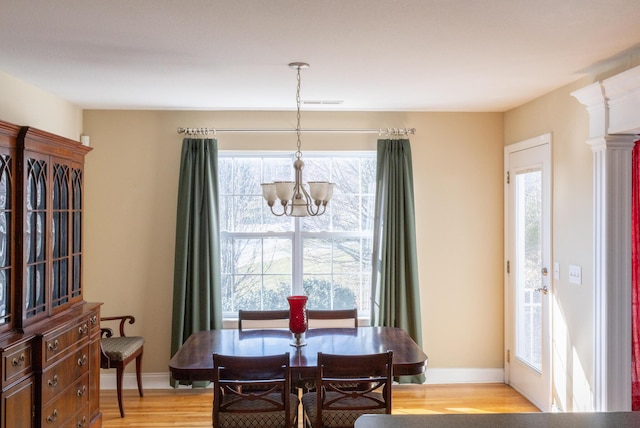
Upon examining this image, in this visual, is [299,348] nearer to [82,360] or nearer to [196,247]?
[82,360]

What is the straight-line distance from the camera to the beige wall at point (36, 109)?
359 cm

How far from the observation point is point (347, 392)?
2.91m

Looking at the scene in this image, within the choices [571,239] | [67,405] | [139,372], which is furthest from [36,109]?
[571,239]

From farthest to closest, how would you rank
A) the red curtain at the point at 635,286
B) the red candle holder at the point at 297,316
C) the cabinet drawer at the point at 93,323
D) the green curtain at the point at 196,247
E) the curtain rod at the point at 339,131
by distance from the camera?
the curtain rod at the point at 339,131, the green curtain at the point at 196,247, the cabinet drawer at the point at 93,323, the red curtain at the point at 635,286, the red candle holder at the point at 297,316

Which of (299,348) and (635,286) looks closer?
(299,348)

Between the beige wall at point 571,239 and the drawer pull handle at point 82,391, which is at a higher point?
the beige wall at point 571,239

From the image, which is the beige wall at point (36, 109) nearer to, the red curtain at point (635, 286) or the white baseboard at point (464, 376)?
the white baseboard at point (464, 376)

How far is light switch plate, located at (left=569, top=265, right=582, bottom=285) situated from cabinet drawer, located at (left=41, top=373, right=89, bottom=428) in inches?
137

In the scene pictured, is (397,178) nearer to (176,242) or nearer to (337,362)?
(176,242)

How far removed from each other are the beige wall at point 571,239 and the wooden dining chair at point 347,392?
1.54m

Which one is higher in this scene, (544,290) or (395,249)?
(395,249)

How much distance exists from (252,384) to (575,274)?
238 cm

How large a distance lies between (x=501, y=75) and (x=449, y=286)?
2135mm

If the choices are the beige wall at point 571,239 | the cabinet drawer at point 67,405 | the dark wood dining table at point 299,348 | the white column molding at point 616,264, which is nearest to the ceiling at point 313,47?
the beige wall at point 571,239
